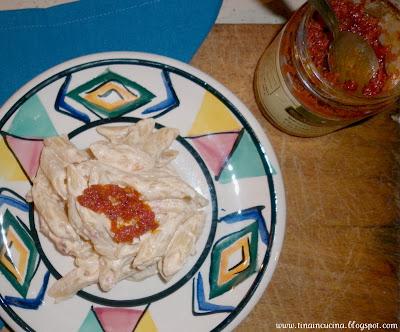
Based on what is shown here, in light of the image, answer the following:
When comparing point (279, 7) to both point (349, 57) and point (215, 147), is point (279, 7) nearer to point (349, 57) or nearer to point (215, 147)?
point (349, 57)

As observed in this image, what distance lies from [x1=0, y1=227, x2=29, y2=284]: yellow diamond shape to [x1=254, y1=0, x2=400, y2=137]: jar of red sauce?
746 mm

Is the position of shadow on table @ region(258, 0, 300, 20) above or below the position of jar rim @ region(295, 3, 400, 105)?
above

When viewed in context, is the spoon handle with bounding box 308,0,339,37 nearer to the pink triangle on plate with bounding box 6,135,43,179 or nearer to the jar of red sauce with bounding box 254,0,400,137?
the jar of red sauce with bounding box 254,0,400,137

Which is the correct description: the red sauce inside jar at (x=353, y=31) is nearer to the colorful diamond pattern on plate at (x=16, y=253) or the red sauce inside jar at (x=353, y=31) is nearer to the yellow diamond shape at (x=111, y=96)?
the yellow diamond shape at (x=111, y=96)

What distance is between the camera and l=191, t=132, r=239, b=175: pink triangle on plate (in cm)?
117

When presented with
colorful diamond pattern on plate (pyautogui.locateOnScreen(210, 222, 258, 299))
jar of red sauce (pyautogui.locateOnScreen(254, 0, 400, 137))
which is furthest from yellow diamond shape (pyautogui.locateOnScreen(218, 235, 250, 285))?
jar of red sauce (pyautogui.locateOnScreen(254, 0, 400, 137))

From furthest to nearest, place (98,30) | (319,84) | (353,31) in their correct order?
(98,30)
(353,31)
(319,84)

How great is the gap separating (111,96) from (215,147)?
0.98 feet

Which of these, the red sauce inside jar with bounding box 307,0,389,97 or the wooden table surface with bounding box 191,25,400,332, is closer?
the red sauce inside jar with bounding box 307,0,389,97

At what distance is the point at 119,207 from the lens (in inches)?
40.9

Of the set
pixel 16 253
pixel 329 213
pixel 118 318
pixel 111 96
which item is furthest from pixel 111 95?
pixel 329 213

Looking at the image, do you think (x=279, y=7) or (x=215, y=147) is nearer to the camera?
(x=215, y=147)

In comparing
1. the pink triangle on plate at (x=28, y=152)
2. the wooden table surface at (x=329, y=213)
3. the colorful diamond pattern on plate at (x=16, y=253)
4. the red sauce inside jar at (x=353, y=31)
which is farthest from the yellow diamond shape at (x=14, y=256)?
the red sauce inside jar at (x=353, y=31)

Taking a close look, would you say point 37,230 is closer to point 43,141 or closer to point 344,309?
point 43,141
